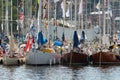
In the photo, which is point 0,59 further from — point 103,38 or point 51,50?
point 103,38

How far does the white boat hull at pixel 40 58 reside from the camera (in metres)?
81.6

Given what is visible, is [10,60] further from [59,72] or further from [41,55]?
[59,72]

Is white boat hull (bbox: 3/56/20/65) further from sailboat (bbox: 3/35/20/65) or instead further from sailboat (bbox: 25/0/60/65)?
sailboat (bbox: 25/0/60/65)

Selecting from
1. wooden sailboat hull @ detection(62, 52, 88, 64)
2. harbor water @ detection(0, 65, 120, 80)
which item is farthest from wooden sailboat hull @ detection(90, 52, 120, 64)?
harbor water @ detection(0, 65, 120, 80)

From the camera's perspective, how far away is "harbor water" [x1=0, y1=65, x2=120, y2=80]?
68750mm

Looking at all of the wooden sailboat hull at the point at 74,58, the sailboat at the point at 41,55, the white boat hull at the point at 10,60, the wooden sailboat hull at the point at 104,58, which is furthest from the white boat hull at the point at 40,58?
the wooden sailboat hull at the point at 104,58

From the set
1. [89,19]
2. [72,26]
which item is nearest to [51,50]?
[72,26]

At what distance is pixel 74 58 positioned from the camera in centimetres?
8488

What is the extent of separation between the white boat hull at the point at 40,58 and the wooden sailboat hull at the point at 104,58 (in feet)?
16.9

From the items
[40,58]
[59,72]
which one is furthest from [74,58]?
[59,72]

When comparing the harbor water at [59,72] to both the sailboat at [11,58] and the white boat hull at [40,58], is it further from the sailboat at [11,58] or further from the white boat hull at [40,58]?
the sailboat at [11,58]

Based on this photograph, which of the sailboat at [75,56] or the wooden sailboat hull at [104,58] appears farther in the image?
the wooden sailboat hull at [104,58]

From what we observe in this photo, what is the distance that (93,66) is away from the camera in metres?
84.3

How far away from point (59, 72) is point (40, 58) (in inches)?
319
